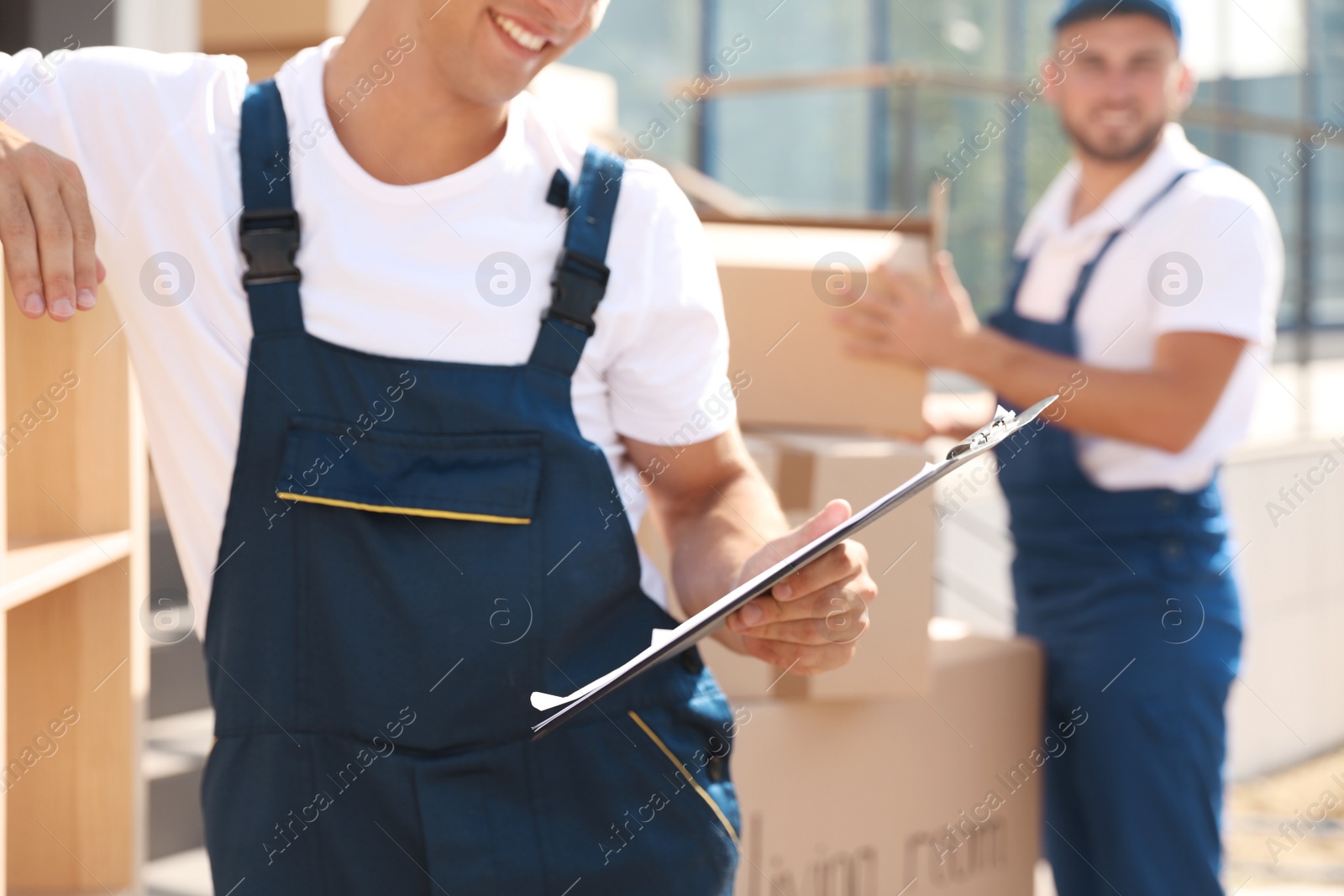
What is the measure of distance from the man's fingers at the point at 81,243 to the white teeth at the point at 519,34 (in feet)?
1.22

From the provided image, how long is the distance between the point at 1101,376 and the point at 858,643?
55 centimetres

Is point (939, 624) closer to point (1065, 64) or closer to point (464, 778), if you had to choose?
point (1065, 64)

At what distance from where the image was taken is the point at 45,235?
0.94 m

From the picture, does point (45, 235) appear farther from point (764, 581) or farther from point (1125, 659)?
point (1125, 659)

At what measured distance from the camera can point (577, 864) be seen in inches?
42.4

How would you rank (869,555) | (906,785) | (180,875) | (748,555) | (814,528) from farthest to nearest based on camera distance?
1. (180,875)
2. (906,785)
3. (869,555)
4. (748,555)
5. (814,528)

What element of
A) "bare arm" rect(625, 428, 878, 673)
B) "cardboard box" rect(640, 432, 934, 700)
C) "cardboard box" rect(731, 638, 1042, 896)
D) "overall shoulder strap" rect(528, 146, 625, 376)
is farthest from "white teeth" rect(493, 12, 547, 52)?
"cardboard box" rect(731, 638, 1042, 896)

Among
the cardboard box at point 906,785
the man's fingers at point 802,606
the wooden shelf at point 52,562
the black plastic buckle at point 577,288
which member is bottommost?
the cardboard box at point 906,785

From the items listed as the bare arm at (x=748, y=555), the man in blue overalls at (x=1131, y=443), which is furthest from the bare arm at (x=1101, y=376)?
the bare arm at (x=748, y=555)

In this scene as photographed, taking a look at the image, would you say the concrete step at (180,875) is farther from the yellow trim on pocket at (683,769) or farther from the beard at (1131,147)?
the beard at (1131,147)

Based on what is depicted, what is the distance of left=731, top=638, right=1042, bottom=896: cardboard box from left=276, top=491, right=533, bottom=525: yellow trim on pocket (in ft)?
2.39

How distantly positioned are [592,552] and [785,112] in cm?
445

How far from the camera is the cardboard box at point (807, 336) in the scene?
1772mm

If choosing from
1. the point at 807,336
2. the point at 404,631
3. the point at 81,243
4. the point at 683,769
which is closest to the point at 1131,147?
the point at 807,336
